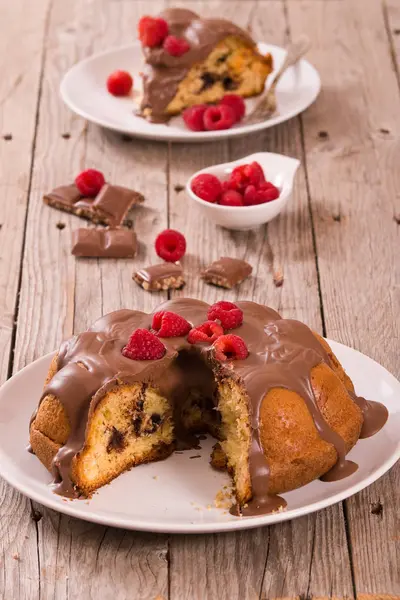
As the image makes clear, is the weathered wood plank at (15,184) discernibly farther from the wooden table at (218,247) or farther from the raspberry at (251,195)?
the raspberry at (251,195)

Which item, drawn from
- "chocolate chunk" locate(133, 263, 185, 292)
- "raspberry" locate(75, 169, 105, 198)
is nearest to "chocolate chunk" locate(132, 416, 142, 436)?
"chocolate chunk" locate(133, 263, 185, 292)

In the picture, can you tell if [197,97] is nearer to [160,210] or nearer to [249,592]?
[160,210]

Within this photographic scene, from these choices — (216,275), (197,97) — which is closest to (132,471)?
(216,275)

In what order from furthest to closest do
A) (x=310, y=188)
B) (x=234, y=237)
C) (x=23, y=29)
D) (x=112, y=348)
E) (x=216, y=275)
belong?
(x=23, y=29)
(x=310, y=188)
(x=234, y=237)
(x=216, y=275)
(x=112, y=348)

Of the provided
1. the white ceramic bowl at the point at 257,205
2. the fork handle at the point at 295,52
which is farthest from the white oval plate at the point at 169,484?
the fork handle at the point at 295,52

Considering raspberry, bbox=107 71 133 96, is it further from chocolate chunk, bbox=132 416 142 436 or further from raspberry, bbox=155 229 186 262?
chocolate chunk, bbox=132 416 142 436

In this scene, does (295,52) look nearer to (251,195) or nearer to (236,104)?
(236,104)

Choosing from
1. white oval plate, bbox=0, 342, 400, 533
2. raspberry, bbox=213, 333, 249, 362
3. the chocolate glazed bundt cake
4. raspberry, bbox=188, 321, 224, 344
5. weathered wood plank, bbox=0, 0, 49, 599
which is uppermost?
raspberry, bbox=213, 333, 249, 362
